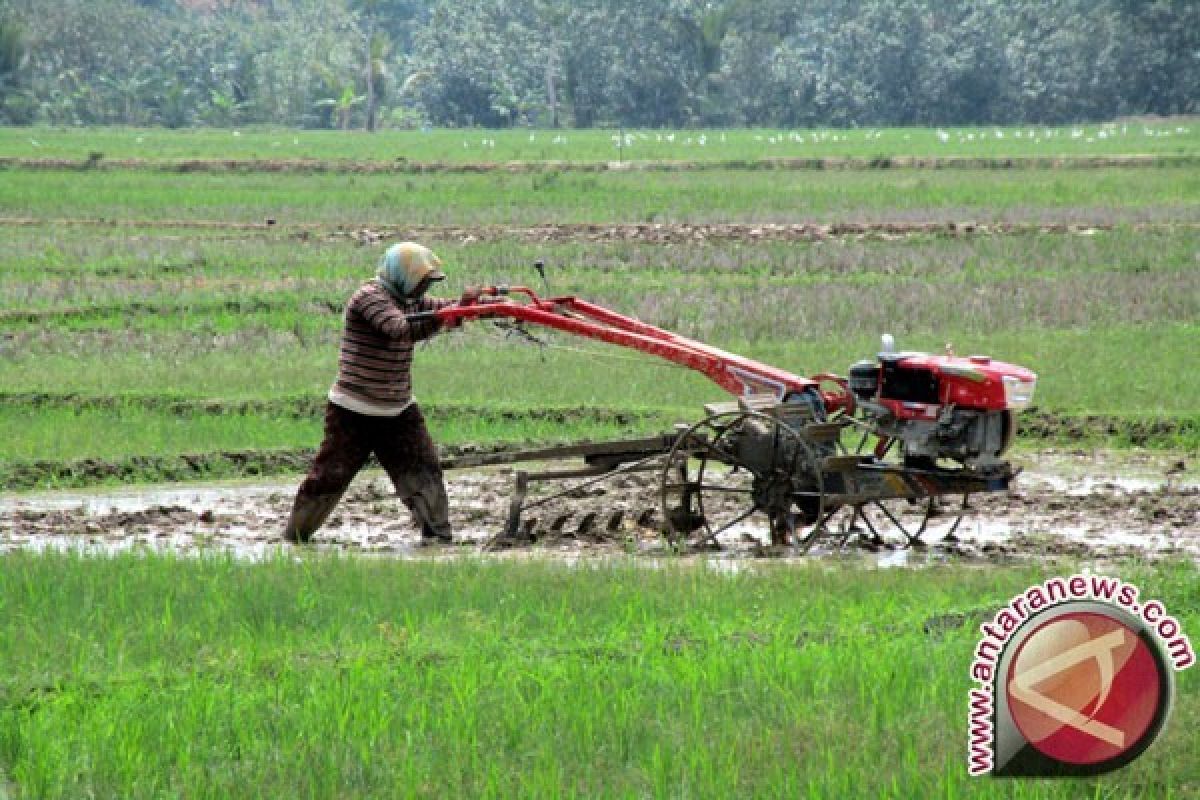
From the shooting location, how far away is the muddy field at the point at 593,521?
955 cm

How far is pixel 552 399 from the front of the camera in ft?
44.8

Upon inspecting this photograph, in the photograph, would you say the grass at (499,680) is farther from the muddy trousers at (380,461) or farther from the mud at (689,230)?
the mud at (689,230)

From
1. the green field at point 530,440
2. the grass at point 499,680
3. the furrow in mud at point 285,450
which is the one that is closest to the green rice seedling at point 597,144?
the green field at point 530,440

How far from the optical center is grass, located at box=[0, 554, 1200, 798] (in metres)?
5.18

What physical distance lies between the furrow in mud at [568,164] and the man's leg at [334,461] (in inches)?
1071

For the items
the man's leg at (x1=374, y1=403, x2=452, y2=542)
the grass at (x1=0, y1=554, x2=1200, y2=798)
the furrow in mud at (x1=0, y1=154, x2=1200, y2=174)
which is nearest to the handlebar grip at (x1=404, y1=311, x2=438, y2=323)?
the man's leg at (x1=374, y1=403, x2=452, y2=542)

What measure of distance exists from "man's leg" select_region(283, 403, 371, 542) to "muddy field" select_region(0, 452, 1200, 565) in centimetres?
24

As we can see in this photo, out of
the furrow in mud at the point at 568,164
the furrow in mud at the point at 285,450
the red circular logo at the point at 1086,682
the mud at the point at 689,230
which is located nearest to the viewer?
the red circular logo at the point at 1086,682

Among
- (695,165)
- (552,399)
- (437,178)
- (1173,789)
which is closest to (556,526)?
(552,399)

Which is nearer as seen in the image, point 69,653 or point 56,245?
point 69,653

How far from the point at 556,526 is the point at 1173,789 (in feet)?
18.0

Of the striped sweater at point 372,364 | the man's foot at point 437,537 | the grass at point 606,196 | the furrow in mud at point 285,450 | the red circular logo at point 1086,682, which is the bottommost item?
the grass at point 606,196

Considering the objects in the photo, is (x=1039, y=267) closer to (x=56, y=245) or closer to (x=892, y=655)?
(x=56, y=245)

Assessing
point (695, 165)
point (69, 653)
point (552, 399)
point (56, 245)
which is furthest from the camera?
point (695, 165)
